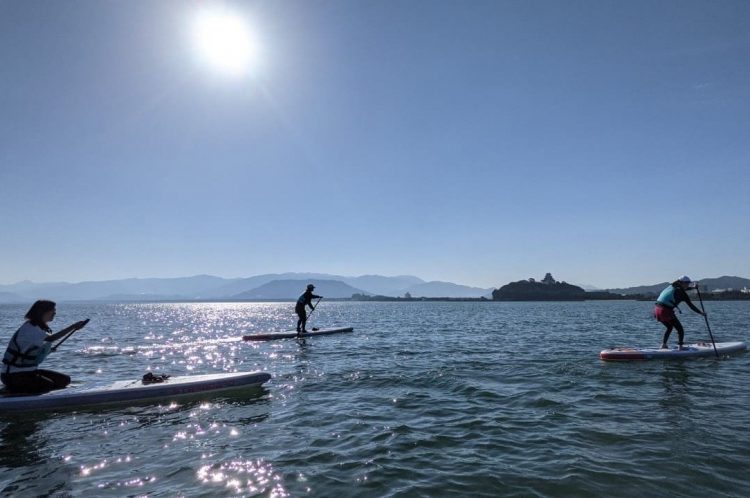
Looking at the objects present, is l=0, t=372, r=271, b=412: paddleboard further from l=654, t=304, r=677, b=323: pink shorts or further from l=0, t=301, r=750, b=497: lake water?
l=654, t=304, r=677, b=323: pink shorts

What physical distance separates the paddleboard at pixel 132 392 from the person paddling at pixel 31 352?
0.29 meters

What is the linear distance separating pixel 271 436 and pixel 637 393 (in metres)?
10.4

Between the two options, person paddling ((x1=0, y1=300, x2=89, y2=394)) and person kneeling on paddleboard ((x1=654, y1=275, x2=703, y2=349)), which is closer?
person paddling ((x1=0, y1=300, x2=89, y2=394))

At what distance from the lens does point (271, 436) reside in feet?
30.2

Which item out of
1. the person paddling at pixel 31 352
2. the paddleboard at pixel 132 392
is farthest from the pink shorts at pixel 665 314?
the person paddling at pixel 31 352

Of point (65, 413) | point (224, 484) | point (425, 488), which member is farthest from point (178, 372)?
point (425, 488)

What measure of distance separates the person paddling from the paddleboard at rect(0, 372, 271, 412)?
0.29 metres

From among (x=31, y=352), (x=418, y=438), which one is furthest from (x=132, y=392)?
(x=418, y=438)

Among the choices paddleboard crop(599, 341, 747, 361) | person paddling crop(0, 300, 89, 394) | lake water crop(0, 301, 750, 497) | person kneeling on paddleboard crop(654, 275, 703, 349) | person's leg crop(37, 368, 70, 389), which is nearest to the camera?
lake water crop(0, 301, 750, 497)

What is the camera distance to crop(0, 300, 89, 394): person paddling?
11.1m

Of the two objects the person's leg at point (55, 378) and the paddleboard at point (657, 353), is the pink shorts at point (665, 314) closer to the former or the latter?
the paddleboard at point (657, 353)

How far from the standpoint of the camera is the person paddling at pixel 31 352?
36.4 feet

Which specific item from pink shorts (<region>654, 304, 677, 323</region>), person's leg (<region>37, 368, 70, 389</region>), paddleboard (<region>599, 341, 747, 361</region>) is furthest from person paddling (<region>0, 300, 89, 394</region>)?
pink shorts (<region>654, 304, 677, 323</region>)

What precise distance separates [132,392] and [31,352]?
2801 millimetres
